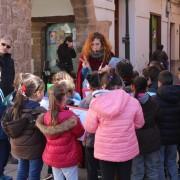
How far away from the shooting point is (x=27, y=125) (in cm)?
512

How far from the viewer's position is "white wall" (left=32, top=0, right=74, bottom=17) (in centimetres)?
1306

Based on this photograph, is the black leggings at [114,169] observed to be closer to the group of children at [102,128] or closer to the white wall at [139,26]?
the group of children at [102,128]

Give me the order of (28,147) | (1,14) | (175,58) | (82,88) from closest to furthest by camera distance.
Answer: (28,147) → (82,88) → (1,14) → (175,58)

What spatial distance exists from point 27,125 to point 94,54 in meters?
1.72

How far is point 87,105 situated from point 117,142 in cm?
86

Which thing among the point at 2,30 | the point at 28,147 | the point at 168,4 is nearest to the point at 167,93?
the point at 28,147

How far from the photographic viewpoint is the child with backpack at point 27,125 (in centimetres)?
510

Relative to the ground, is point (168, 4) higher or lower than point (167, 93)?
higher

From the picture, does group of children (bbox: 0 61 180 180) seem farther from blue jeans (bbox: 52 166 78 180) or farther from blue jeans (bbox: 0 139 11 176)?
blue jeans (bbox: 0 139 11 176)

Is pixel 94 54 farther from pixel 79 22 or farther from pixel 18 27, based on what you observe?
pixel 79 22

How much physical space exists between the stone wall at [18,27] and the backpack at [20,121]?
347cm

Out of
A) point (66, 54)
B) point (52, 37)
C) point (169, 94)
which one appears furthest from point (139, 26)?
point (169, 94)

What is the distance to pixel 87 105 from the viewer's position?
212 inches

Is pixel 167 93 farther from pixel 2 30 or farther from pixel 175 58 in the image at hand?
pixel 175 58
